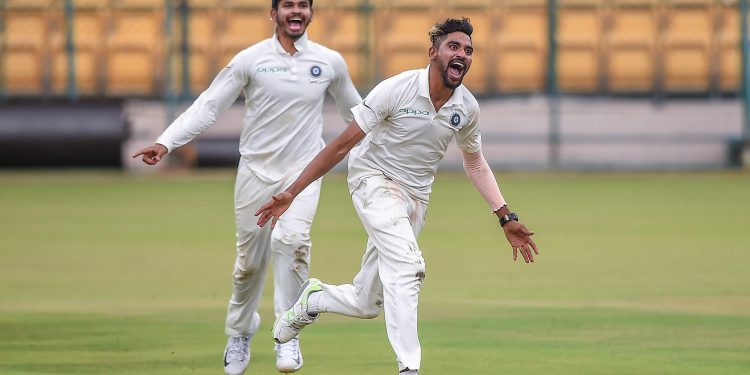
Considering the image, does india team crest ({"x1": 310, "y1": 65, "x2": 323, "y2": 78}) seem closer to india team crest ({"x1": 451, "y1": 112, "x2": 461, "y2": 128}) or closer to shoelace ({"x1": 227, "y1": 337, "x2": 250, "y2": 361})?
india team crest ({"x1": 451, "y1": 112, "x2": 461, "y2": 128})


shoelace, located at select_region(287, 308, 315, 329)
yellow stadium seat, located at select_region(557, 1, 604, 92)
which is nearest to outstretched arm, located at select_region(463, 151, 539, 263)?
shoelace, located at select_region(287, 308, 315, 329)

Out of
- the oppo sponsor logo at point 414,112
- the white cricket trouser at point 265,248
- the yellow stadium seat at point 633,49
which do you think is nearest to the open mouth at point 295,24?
the white cricket trouser at point 265,248

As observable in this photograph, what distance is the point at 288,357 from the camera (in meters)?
8.75

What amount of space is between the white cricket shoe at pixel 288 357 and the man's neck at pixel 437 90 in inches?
66.6

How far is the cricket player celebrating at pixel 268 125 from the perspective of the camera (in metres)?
9.29

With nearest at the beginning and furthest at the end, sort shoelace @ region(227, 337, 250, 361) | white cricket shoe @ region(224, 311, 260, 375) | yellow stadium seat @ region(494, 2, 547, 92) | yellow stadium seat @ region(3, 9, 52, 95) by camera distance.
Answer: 1. white cricket shoe @ region(224, 311, 260, 375)
2. shoelace @ region(227, 337, 250, 361)
3. yellow stadium seat @ region(494, 2, 547, 92)
4. yellow stadium seat @ region(3, 9, 52, 95)

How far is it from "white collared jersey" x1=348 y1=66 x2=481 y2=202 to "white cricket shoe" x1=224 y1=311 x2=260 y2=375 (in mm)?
1334

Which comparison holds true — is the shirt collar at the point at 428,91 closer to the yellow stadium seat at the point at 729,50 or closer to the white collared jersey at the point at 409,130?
the white collared jersey at the point at 409,130

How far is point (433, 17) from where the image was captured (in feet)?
97.4

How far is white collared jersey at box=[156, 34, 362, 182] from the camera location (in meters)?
9.33

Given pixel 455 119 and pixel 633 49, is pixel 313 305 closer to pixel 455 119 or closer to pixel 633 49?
pixel 455 119

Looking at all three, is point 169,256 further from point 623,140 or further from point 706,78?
point 706,78

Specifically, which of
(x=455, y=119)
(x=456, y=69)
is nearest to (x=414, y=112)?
(x=455, y=119)

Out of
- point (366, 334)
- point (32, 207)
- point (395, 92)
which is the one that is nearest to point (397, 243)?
point (395, 92)
